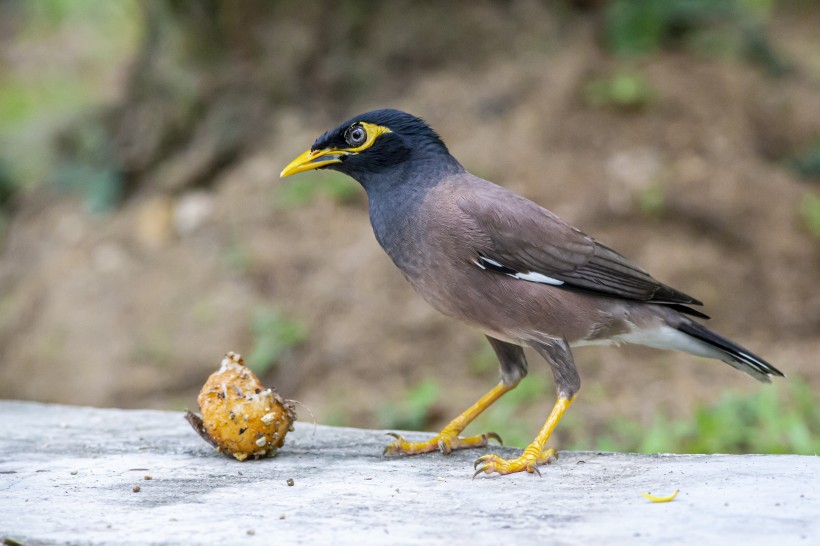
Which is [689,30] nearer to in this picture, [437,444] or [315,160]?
[315,160]

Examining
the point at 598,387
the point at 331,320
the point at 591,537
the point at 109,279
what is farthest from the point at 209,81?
the point at 591,537

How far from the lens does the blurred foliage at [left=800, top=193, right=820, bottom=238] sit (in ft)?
25.5

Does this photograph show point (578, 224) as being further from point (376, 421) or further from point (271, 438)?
point (271, 438)

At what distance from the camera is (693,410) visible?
21.0 feet

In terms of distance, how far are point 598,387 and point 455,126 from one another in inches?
108

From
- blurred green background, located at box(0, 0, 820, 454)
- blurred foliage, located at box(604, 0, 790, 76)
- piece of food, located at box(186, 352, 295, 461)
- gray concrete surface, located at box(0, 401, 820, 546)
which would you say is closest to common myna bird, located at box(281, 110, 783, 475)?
gray concrete surface, located at box(0, 401, 820, 546)

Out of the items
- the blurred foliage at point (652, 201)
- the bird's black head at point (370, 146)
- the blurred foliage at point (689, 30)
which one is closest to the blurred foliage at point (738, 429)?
the blurred foliage at point (652, 201)

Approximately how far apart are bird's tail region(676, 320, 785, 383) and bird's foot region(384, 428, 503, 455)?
1083 millimetres

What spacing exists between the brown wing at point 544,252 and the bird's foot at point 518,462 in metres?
0.76

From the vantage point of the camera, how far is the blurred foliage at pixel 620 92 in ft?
26.6

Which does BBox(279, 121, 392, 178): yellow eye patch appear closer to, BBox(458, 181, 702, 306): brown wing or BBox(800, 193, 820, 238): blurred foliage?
BBox(458, 181, 702, 306): brown wing

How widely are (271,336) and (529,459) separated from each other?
4173 millimetres

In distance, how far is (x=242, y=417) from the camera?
3863 mm

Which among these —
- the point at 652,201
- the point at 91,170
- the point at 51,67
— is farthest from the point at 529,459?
the point at 51,67
